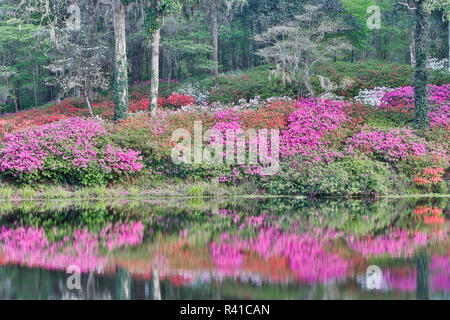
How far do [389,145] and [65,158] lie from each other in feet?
35.4

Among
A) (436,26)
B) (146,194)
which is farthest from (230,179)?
(436,26)

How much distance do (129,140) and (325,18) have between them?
14255mm

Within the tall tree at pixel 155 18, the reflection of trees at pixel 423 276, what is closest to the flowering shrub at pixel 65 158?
the tall tree at pixel 155 18

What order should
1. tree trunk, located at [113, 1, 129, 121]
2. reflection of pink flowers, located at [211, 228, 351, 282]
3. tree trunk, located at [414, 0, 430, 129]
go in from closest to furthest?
reflection of pink flowers, located at [211, 228, 351, 282], tree trunk, located at [414, 0, 430, 129], tree trunk, located at [113, 1, 129, 121]

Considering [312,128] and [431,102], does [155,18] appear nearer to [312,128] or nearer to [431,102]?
[312,128]

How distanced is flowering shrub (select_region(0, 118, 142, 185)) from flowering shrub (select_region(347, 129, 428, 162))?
297 inches

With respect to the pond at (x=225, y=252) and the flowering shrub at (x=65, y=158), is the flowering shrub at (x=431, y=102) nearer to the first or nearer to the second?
the pond at (x=225, y=252)

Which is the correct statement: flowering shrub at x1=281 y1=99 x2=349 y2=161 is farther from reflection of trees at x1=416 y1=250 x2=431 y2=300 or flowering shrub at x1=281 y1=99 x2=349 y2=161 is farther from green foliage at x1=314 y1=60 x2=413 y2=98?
reflection of trees at x1=416 y1=250 x2=431 y2=300

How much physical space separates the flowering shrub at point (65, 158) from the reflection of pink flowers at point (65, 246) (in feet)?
19.1

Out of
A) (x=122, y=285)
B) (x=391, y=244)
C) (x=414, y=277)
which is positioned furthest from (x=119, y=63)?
(x=414, y=277)

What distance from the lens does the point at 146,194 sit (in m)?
16.4

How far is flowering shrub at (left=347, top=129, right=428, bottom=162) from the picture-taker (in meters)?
16.8

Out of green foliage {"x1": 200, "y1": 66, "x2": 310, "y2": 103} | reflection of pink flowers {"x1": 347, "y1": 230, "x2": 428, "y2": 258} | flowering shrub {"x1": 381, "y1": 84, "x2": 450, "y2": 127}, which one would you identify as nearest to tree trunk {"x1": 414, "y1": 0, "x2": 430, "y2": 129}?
flowering shrub {"x1": 381, "y1": 84, "x2": 450, "y2": 127}

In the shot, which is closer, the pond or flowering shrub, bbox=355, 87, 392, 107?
the pond
